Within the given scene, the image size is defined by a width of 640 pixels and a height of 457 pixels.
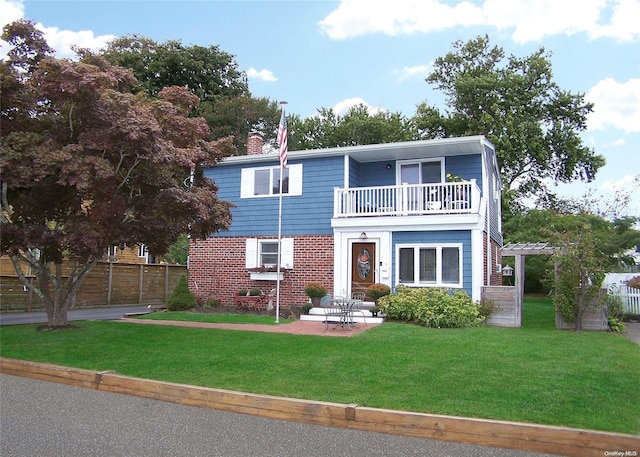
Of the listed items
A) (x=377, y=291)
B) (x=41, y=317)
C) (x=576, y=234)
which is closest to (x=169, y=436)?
(x=377, y=291)

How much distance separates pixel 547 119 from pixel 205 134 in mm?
25118

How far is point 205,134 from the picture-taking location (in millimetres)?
11031

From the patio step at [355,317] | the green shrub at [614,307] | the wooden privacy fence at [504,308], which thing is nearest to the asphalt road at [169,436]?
the patio step at [355,317]

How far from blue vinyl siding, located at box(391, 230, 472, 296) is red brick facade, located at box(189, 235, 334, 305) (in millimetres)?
2004

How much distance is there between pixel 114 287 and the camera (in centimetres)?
2103

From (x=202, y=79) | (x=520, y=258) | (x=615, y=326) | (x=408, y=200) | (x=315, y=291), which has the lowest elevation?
(x=615, y=326)

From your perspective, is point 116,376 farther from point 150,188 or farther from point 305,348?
point 150,188

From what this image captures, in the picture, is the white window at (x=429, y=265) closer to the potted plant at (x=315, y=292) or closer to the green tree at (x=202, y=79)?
the potted plant at (x=315, y=292)

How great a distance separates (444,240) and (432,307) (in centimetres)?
244

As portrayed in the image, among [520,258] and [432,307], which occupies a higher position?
[520,258]

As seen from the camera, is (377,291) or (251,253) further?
(251,253)

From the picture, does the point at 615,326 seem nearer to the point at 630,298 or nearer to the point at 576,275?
the point at 576,275

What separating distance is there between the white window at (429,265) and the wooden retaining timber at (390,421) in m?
9.52

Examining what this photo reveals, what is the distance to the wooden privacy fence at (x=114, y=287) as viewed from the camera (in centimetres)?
1681
